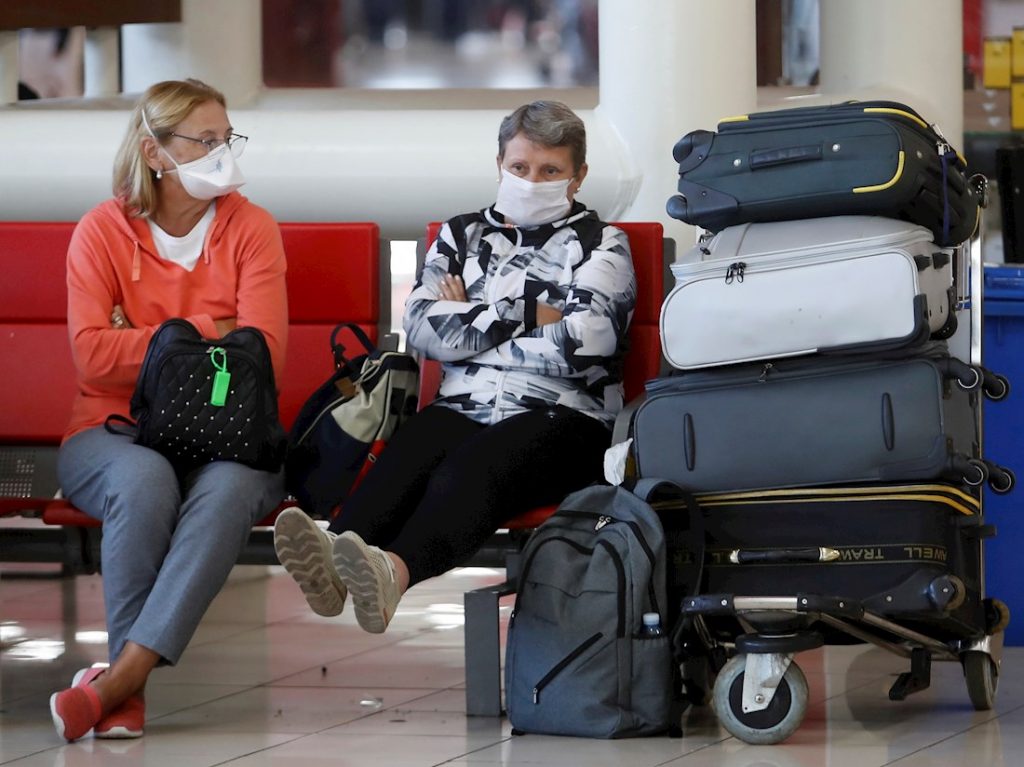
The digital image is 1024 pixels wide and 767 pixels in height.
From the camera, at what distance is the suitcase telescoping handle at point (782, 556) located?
310cm

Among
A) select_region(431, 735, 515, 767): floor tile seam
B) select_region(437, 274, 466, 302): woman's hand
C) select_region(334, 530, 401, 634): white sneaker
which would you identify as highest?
select_region(437, 274, 466, 302): woman's hand

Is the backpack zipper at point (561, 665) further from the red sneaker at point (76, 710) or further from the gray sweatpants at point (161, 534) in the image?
the red sneaker at point (76, 710)

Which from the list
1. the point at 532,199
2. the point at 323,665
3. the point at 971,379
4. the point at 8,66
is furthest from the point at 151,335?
the point at 8,66

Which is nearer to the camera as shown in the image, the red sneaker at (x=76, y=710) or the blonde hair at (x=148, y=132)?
the red sneaker at (x=76, y=710)

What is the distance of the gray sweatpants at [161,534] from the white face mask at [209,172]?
1.93 ft

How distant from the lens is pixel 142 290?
3.64 m

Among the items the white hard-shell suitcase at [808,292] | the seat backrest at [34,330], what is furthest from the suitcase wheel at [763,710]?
the seat backrest at [34,330]

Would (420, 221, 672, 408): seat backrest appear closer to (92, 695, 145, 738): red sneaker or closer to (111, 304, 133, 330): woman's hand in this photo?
(111, 304, 133, 330): woman's hand

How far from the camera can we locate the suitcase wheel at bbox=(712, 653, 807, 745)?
9.98 feet

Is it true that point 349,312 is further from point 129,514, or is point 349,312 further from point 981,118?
point 981,118

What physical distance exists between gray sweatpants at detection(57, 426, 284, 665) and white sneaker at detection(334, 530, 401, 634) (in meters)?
0.33

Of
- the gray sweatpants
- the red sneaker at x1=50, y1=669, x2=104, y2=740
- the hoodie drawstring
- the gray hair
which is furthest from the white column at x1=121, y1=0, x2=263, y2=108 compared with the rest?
the red sneaker at x1=50, y1=669, x2=104, y2=740

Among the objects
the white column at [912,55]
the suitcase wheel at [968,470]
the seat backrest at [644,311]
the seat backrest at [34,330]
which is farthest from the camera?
the white column at [912,55]

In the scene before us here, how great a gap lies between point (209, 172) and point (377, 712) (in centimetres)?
119
